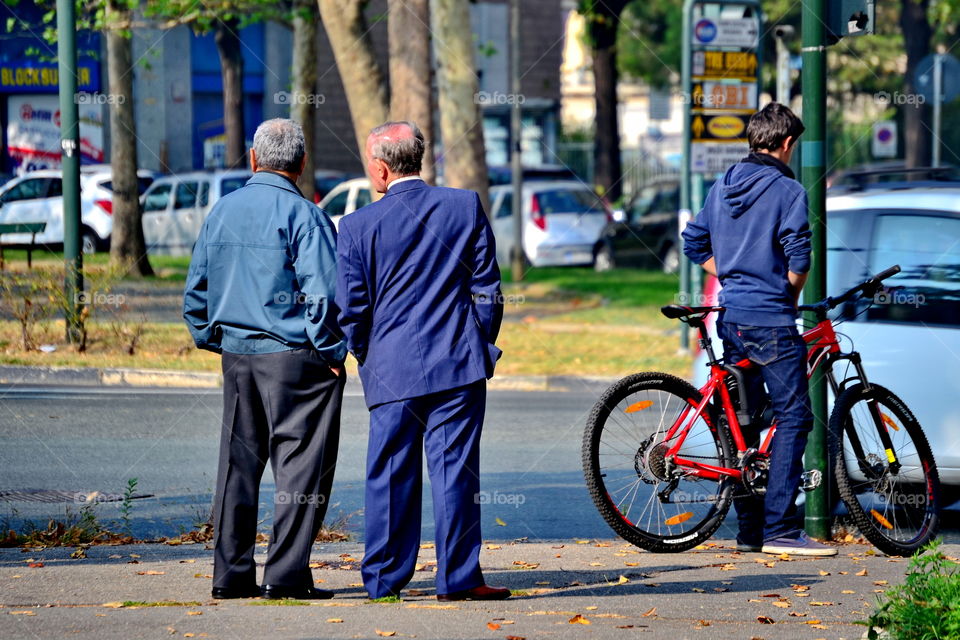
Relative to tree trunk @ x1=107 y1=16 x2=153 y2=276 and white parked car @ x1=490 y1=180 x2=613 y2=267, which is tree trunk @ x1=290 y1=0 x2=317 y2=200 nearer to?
tree trunk @ x1=107 y1=16 x2=153 y2=276

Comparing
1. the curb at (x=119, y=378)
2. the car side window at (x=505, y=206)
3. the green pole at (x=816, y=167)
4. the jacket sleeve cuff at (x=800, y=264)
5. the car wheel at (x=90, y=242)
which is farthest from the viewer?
the car wheel at (x=90, y=242)

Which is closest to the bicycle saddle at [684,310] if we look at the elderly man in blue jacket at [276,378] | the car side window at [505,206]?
the elderly man in blue jacket at [276,378]

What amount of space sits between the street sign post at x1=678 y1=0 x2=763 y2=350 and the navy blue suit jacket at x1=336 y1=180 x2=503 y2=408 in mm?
9896

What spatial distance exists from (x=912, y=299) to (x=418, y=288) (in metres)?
3.03

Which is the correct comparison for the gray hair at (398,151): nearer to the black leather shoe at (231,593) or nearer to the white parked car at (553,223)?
the black leather shoe at (231,593)

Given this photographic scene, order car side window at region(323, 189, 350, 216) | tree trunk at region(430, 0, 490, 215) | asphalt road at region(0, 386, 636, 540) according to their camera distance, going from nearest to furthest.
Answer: asphalt road at region(0, 386, 636, 540) → tree trunk at region(430, 0, 490, 215) → car side window at region(323, 189, 350, 216)

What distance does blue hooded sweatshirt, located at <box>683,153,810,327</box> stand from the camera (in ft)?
19.9

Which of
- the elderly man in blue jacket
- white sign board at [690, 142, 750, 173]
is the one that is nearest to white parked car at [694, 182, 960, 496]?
the elderly man in blue jacket

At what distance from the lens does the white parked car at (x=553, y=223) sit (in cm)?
2627

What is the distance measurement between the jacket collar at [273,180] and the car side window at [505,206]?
70.0 ft

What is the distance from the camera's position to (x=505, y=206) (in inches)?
1057

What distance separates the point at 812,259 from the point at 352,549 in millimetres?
2424

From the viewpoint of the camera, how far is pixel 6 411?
11.0m

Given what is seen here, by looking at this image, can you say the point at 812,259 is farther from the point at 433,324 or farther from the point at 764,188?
the point at 433,324
